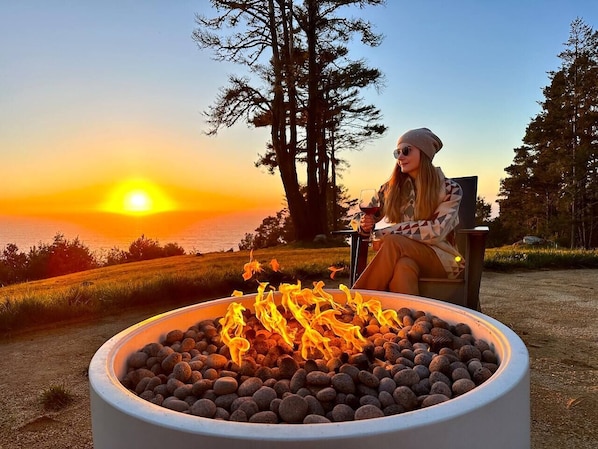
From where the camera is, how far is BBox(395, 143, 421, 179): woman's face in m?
2.60

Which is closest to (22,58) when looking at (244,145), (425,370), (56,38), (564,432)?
(56,38)

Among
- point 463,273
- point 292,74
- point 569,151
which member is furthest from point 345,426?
point 569,151

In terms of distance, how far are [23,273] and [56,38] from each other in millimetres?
4719

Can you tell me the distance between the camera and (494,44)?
6.97 m

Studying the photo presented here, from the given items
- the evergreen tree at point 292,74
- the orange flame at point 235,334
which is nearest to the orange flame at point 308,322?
the orange flame at point 235,334

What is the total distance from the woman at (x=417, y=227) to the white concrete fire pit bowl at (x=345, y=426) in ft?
3.90

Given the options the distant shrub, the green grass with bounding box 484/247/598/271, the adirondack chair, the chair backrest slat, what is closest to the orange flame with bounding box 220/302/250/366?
the adirondack chair

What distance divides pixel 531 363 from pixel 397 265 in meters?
0.94

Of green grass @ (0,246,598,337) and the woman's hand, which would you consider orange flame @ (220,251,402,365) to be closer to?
the woman's hand

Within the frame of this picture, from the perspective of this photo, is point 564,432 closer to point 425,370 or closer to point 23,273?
point 425,370

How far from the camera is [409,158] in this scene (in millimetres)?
2605

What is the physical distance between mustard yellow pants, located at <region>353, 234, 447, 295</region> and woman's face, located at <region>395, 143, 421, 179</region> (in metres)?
0.47

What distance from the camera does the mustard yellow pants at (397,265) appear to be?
236cm

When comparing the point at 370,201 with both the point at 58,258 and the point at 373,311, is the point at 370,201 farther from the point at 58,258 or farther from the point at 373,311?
the point at 58,258
